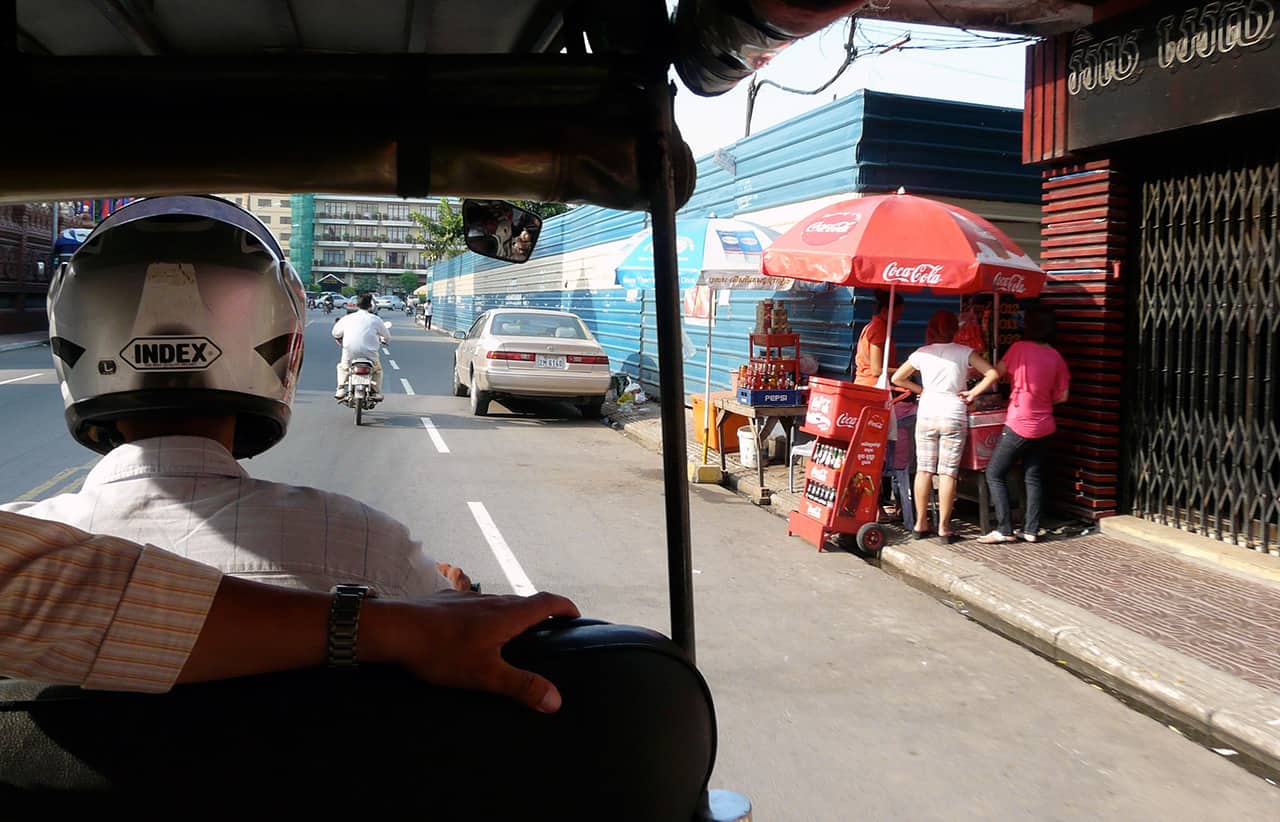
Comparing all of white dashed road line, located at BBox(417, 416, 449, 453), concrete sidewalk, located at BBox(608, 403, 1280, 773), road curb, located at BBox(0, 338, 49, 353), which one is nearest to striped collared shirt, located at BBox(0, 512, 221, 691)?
concrete sidewalk, located at BBox(608, 403, 1280, 773)

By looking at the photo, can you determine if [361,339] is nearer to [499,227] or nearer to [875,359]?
[875,359]

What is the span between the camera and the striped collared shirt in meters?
1.13

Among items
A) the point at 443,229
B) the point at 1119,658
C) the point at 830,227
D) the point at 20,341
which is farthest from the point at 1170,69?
the point at 20,341

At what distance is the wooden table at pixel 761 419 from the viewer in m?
9.99

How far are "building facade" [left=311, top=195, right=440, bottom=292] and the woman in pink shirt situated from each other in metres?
4.70

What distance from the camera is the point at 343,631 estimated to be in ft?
4.13

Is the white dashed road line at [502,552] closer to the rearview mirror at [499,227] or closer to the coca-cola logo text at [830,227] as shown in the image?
the coca-cola logo text at [830,227]

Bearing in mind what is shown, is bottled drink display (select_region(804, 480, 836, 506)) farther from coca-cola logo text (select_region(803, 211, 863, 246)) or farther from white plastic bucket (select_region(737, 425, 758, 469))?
white plastic bucket (select_region(737, 425, 758, 469))

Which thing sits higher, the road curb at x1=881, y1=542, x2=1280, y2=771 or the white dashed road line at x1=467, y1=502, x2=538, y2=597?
the white dashed road line at x1=467, y1=502, x2=538, y2=597

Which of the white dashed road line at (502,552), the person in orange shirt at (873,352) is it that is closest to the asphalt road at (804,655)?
the white dashed road line at (502,552)

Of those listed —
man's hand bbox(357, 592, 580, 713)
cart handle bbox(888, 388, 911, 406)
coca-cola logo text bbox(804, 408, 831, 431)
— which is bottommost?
coca-cola logo text bbox(804, 408, 831, 431)

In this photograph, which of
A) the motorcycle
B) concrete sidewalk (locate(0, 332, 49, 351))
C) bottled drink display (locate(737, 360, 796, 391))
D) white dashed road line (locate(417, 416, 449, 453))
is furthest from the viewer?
concrete sidewalk (locate(0, 332, 49, 351))

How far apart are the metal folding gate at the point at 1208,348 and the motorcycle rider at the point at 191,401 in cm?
702

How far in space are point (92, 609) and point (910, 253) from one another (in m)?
7.30
